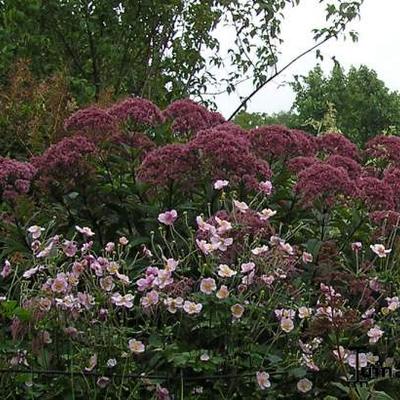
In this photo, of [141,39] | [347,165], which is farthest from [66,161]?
[141,39]

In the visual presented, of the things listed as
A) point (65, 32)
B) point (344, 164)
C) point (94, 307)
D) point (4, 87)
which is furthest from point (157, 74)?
point (94, 307)

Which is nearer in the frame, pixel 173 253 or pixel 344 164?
pixel 173 253

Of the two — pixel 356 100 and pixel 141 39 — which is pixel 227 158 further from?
pixel 356 100

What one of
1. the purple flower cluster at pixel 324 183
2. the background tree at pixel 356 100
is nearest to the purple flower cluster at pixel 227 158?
the purple flower cluster at pixel 324 183

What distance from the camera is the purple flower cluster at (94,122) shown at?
2.87 meters

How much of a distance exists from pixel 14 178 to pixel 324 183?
3.40 ft

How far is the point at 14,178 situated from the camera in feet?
9.31

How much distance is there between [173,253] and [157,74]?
357cm

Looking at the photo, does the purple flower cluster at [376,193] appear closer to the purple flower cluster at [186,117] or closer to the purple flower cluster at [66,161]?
the purple flower cluster at [186,117]

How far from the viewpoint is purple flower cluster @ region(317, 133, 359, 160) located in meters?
3.34

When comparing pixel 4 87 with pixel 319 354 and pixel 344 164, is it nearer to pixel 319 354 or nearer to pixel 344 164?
pixel 344 164

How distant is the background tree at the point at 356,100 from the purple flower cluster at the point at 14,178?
2878cm

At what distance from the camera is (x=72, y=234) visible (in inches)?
111

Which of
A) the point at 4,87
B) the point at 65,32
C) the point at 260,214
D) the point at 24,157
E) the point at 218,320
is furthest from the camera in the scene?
the point at 65,32
